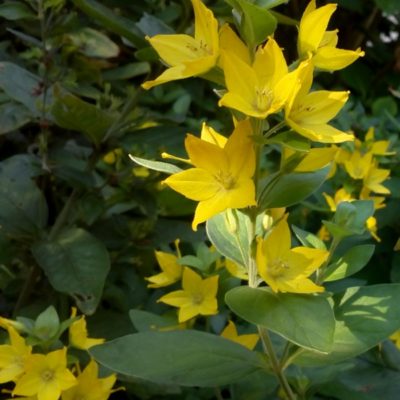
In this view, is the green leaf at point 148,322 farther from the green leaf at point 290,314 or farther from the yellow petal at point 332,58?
the yellow petal at point 332,58

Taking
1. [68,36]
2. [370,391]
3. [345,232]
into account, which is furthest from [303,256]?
[68,36]

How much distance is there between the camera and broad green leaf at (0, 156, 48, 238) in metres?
1.20

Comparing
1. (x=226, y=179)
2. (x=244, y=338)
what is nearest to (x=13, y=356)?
(x=244, y=338)

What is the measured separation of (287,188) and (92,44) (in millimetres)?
659

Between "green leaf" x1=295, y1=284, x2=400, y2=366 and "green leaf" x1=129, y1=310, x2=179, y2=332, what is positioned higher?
"green leaf" x1=295, y1=284, x2=400, y2=366

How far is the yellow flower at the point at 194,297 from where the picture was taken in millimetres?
980

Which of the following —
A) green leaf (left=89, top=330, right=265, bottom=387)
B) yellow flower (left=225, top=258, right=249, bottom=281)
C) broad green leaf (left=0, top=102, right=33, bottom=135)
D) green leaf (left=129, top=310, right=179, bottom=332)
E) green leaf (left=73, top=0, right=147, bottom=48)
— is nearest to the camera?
green leaf (left=89, top=330, right=265, bottom=387)

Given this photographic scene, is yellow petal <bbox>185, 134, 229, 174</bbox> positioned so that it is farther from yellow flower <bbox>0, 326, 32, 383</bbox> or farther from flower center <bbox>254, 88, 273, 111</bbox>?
yellow flower <bbox>0, 326, 32, 383</bbox>

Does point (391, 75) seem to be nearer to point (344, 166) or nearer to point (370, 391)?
point (344, 166)

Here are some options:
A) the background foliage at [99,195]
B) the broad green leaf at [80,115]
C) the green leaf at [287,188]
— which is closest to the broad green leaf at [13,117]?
the background foliage at [99,195]

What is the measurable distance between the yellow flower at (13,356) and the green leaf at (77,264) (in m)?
0.16

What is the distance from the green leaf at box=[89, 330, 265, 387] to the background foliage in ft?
0.47

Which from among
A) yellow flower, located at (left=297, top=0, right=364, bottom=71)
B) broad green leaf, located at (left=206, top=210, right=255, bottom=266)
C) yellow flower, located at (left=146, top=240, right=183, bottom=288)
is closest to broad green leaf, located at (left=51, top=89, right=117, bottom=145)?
yellow flower, located at (left=146, top=240, right=183, bottom=288)

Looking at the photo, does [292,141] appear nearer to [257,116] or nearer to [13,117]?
[257,116]
